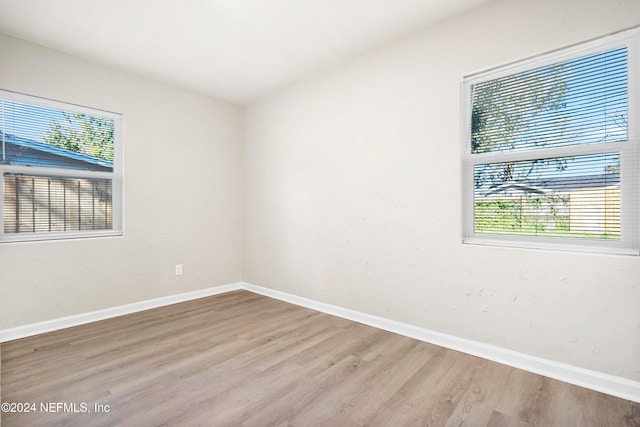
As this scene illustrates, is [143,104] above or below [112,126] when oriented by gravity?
above

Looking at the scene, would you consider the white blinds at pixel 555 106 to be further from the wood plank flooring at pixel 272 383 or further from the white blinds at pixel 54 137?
the white blinds at pixel 54 137

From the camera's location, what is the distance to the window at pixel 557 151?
6.13ft

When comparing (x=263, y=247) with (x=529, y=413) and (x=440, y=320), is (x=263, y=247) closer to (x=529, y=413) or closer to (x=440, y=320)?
(x=440, y=320)

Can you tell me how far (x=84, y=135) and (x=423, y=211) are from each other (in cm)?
342

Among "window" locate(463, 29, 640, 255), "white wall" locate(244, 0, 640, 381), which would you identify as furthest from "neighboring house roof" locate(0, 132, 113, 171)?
Answer: "window" locate(463, 29, 640, 255)

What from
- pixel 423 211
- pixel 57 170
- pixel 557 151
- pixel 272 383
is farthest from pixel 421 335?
pixel 57 170

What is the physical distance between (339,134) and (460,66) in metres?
1.26

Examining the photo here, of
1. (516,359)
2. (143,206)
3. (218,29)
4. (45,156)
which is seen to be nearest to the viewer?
(516,359)

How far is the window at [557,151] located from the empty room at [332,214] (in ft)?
0.04

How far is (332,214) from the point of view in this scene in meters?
3.33

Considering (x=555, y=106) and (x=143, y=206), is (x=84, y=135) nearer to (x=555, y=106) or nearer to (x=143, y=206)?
(x=143, y=206)

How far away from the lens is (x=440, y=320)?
8.30 feet

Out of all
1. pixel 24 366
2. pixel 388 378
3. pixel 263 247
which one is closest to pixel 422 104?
pixel 388 378

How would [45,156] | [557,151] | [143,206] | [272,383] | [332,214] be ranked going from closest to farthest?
[272,383] < [557,151] < [45,156] < [332,214] < [143,206]
